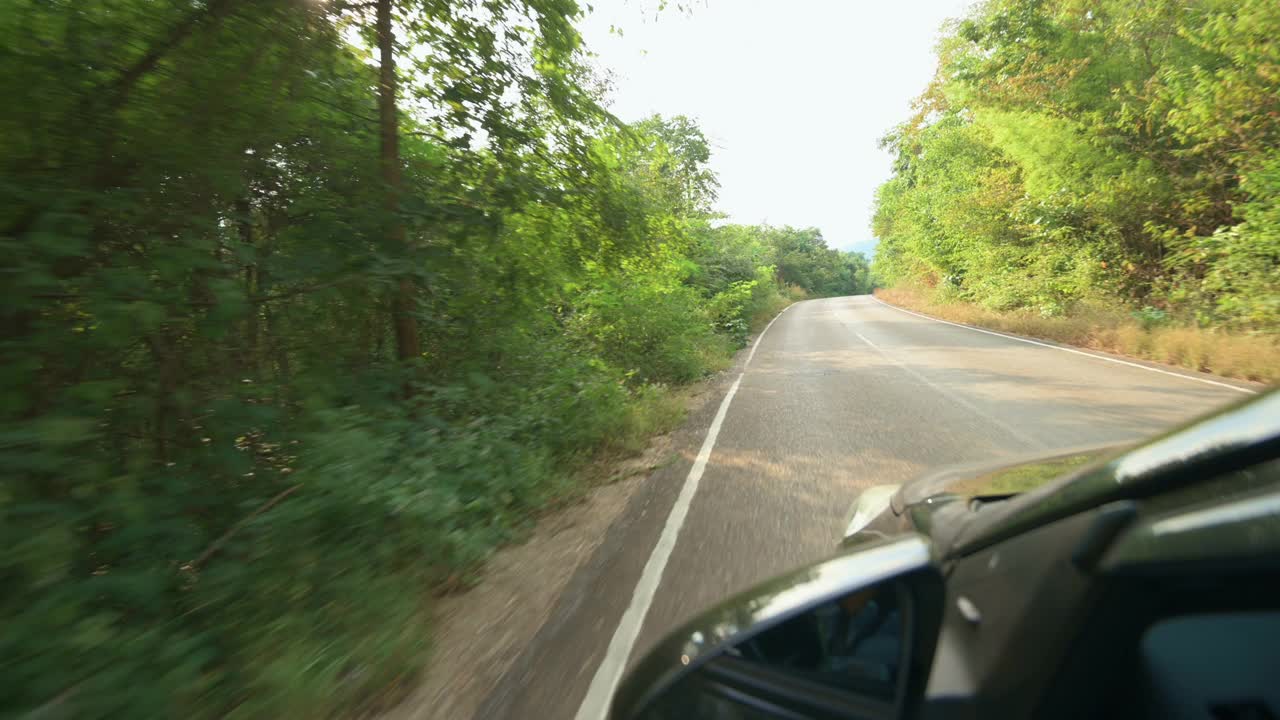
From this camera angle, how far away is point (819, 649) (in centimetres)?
102

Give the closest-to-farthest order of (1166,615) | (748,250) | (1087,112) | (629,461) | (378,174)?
(1166,615)
(378,174)
(629,461)
(1087,112)
(748,250)

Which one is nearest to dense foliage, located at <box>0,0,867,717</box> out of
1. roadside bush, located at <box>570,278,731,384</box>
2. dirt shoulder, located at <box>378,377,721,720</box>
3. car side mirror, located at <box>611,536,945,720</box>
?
dirt shoulder, located at <box>378,377,721,720</box>

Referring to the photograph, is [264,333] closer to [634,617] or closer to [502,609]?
[502,609]

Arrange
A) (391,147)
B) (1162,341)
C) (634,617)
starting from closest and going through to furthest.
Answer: (634,617) → (391,147) → (1162,341)

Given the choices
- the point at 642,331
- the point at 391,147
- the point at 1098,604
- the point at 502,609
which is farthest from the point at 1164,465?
the point at 642,331

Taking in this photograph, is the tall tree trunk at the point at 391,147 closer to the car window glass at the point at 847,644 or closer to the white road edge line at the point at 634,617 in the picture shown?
the white road edge line at the point at 634,617

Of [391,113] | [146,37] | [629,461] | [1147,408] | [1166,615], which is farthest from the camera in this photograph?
[1147,408]

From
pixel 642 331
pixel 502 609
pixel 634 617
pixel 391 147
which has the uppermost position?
pixel 391 147

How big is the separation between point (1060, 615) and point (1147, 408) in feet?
26.4

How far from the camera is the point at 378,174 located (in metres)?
4.78

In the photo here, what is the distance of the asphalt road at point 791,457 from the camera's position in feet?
9.52

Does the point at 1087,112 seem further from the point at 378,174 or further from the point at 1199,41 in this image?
the point at 378,174

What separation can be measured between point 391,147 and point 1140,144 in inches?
663

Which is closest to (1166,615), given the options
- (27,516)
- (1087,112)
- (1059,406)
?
(27,516)
